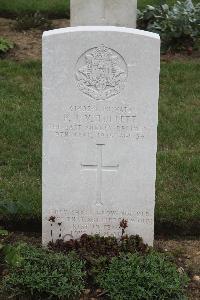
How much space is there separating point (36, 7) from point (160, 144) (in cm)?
505

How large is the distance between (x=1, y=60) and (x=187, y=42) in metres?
2.60

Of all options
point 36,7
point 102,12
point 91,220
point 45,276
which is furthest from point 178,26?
point 45,276

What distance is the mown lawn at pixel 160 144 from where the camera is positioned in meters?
5.76

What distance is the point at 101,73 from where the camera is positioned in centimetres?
488

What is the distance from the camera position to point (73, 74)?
15.9 feet

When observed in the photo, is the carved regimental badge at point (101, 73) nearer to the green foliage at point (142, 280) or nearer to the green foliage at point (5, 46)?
the green foliage at point (142, 280)

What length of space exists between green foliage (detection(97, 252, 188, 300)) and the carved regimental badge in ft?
3.78

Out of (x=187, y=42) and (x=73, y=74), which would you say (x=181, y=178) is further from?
(x=187, y=42)

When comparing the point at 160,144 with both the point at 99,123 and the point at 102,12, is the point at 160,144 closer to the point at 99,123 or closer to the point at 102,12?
the point at 99,123

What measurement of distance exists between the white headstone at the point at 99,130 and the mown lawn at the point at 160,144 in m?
0.38

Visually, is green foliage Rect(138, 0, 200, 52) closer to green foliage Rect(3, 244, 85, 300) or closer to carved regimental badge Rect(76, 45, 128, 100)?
carved regimental badge Rect(76, 45, 128, 100)

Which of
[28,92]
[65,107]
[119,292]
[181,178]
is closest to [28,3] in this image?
[28,92]

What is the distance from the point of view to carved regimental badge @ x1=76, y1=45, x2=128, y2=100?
4.81 m

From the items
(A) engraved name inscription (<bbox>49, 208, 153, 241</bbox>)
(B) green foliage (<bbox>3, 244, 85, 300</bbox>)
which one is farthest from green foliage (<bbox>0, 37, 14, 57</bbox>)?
(B) green foliage (<bbox>3, 244, 85, 300</bbox>)
